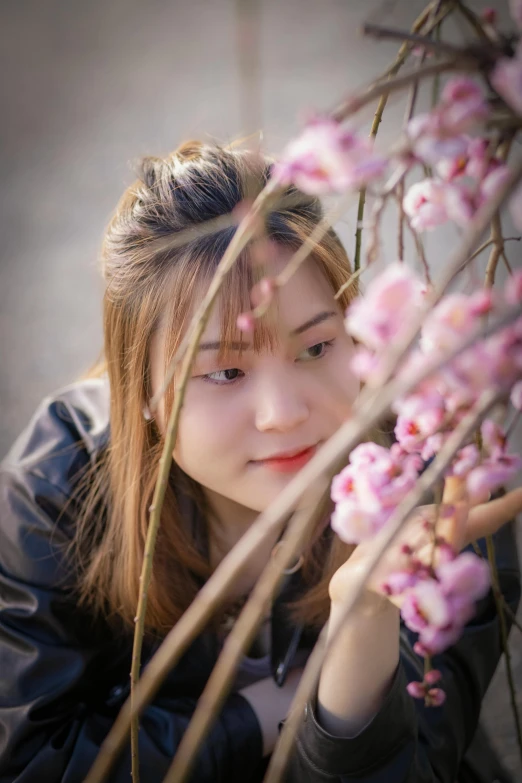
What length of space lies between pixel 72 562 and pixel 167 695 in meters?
0.22

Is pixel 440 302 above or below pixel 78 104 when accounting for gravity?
below

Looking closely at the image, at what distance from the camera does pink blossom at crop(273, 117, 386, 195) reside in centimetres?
28

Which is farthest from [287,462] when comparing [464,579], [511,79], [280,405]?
[511,79]

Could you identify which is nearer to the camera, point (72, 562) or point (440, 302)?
point (440, 302)

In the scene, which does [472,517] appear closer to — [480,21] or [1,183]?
[480,21]

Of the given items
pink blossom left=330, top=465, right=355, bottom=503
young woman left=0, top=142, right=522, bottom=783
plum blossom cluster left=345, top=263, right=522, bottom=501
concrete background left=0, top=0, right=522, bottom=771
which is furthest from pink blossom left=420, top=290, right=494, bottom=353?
concrete background left=0, top=0, right=522, bottom=771

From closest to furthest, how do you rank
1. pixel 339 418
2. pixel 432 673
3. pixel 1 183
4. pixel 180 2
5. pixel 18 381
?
1. pixel 432 673
2. pixel 339 418
3. pixel 18 381
4. pixel 1 183
5. pixel 180 2

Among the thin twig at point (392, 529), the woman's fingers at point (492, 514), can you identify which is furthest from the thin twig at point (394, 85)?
the woman's fingers at point (492, 514)

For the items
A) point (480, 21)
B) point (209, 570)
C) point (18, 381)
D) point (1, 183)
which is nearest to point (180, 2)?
point (1, 183)

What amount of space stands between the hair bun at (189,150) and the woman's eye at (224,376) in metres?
0.30

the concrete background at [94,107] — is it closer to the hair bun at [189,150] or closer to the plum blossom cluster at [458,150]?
the hair bun at [189,150]

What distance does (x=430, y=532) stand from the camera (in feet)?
1.16

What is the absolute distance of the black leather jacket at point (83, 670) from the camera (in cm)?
83

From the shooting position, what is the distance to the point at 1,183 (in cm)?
251
